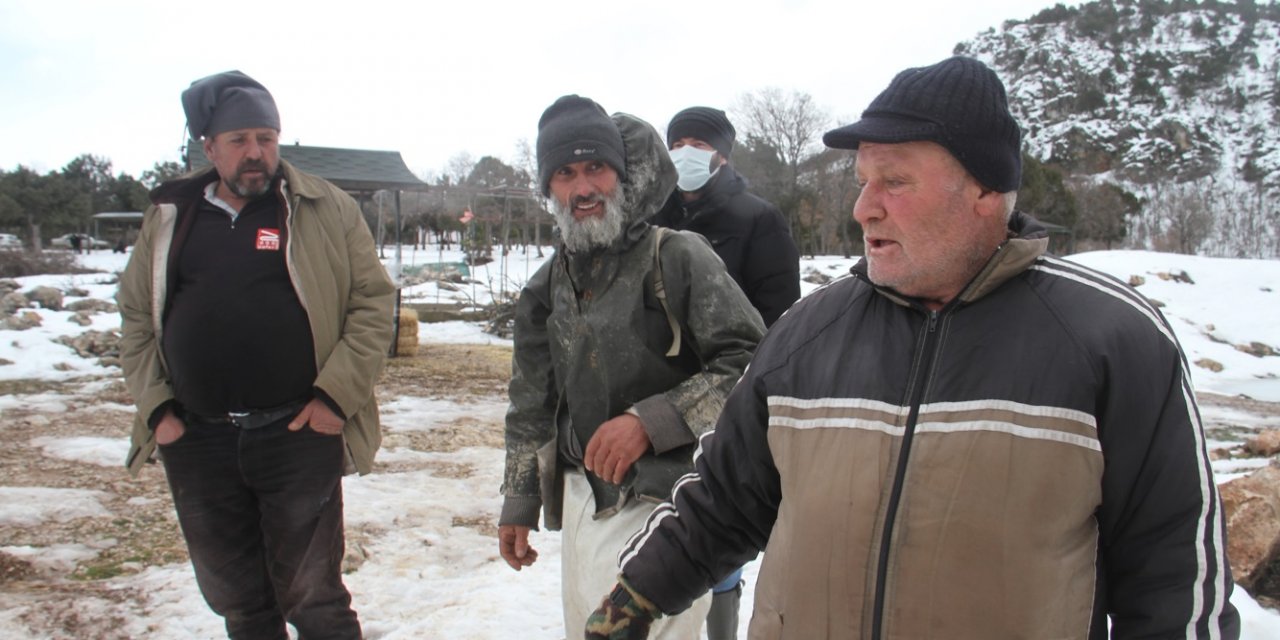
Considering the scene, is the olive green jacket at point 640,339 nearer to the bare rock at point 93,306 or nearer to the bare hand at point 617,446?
the bare hand at point 617,446

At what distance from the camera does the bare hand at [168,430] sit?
2898 millimetres

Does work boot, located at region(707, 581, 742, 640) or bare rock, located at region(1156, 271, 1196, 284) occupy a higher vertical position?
bare rock, located at region(1156, 271, 1196, 284)

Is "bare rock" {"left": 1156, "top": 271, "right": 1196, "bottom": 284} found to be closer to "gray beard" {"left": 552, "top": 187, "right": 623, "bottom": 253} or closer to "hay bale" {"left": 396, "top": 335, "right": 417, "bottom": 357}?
"hay bale" {"left": 396, "top": 335, "right": 417, "bottom": 357}

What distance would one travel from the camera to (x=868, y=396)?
143 cm

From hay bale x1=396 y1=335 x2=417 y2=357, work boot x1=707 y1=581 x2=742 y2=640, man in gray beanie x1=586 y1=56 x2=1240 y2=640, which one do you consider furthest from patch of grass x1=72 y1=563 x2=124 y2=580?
hay bale x1=396 y1=335 x2=417 y2=357

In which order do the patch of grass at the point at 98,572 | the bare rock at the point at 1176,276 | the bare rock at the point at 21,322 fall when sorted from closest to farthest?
the patch of grass at the point at 98,572, the bare rock at the point at 21,322, the bare rock at the point at 1176,276

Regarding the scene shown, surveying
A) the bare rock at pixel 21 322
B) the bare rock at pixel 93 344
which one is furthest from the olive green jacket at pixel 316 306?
the bare rock at pixel 21 322

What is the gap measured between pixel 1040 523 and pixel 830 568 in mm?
334

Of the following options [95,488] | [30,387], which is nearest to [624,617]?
[95,488]

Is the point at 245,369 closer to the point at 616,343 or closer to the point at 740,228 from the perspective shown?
the point at 616,343

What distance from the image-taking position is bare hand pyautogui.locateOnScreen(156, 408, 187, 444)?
9.51ft

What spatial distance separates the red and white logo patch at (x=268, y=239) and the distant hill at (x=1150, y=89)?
6632 cm

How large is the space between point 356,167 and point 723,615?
12833 mm

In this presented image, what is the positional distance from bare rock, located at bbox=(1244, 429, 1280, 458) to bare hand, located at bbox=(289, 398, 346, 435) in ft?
25.7
